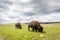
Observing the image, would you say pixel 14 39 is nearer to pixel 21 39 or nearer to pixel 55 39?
pixel 21 39

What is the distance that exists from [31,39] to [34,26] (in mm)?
11867

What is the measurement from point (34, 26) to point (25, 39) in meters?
12.1

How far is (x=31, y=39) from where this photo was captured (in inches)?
885

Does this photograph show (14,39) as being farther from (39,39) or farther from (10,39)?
(39,39)

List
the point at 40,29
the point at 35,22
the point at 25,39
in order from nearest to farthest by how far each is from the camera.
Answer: the point at 25,39 → the point at 40,29 → the point at 35,22

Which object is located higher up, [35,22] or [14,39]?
[35,22]

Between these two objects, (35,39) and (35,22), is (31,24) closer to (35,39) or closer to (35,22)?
(35,22)

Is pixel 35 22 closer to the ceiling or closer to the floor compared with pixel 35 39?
closer to the ceiling

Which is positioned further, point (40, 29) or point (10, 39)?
point (40, 29)

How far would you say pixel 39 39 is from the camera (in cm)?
2256

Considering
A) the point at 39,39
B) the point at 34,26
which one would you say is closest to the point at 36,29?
the point at 34,26

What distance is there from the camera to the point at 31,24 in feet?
117

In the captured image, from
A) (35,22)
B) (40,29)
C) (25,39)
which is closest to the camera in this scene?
(25,39)

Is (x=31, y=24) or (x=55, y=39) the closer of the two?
(x=55, y=39)
